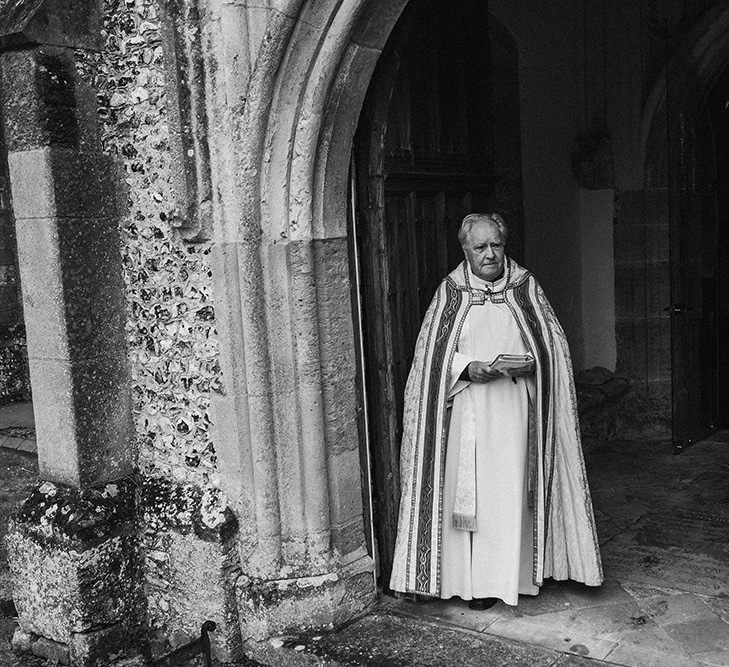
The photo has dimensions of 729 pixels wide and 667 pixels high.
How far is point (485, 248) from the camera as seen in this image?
160 inches

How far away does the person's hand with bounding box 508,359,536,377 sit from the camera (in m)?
4.01

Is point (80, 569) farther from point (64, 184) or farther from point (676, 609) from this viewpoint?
point (676, 609)

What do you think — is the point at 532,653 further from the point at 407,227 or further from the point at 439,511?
the point at 407,227

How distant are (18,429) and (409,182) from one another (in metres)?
4.49

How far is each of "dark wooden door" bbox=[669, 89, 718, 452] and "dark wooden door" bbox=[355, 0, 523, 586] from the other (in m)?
2.07

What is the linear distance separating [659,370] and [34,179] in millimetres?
4729

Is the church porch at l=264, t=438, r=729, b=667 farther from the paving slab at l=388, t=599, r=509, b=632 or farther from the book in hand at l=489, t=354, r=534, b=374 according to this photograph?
the book in hand at l=489, t=354, r=534, b=374

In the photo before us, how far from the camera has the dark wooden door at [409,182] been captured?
13.7ft

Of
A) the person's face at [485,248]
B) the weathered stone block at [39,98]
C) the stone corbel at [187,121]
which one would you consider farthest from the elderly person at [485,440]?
the weathered stone block at [39,98]

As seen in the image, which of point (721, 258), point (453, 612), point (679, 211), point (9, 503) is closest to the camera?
point (453, 612)

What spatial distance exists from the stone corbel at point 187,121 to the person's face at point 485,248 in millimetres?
1084

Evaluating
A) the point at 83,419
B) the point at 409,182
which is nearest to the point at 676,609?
the point at 409,182

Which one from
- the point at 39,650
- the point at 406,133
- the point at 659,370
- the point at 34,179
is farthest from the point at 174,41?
the point at 659,370

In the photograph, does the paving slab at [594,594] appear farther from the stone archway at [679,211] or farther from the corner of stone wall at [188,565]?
the stone archway at [679,211]
